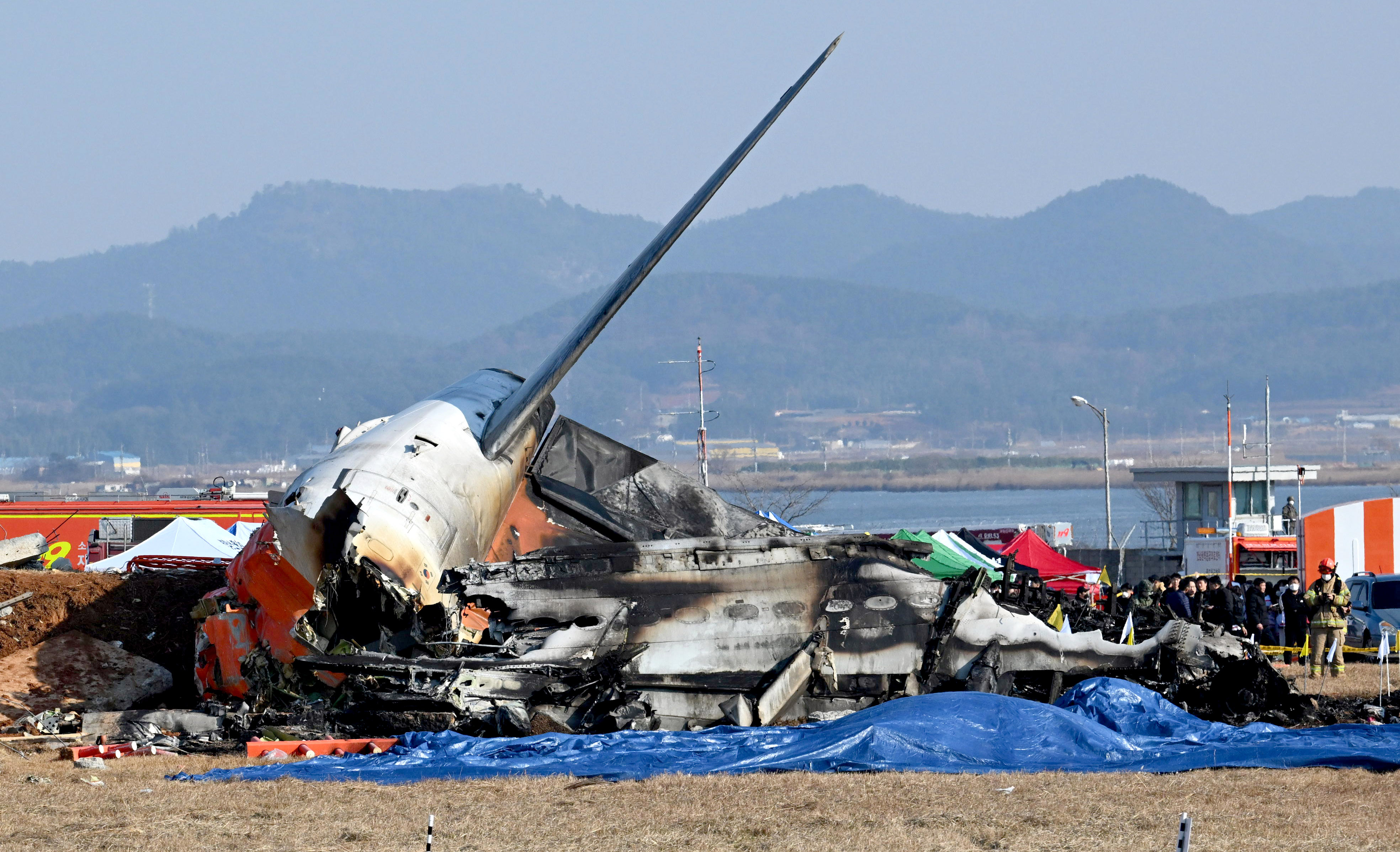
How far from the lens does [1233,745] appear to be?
1427 centimetres

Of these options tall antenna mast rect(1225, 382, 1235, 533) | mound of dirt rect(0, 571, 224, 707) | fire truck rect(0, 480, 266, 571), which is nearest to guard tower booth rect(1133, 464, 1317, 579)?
tall antenna mast rect(1225, 382, 1235, 533)

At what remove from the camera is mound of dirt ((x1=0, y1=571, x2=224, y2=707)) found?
70.2ft

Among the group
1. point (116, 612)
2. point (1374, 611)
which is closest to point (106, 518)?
point (116, 612)

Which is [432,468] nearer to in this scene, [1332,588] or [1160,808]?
[1160,808]

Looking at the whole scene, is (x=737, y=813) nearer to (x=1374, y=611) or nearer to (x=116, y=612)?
(x=116, y=612)

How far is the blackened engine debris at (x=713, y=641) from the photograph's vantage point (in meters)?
15.9

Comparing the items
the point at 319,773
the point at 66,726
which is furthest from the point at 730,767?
the point at 66,726

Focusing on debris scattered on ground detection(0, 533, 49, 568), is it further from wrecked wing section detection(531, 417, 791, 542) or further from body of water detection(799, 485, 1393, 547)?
body of water detection(799, 485, 1393, 547)

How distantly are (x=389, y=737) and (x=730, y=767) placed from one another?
12.8 ft

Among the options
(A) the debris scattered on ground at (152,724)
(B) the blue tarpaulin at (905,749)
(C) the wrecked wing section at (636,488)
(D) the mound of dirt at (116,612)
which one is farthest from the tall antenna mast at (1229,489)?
(A) the debris scattered on ground at (152,724)

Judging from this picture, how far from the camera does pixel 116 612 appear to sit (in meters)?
22.2

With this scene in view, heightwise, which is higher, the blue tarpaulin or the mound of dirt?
the mound of dirt

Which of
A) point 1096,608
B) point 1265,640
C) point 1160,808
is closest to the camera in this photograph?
point 1160,808

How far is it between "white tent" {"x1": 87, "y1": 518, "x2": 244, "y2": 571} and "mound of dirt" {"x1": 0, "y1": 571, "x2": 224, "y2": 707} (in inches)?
461
